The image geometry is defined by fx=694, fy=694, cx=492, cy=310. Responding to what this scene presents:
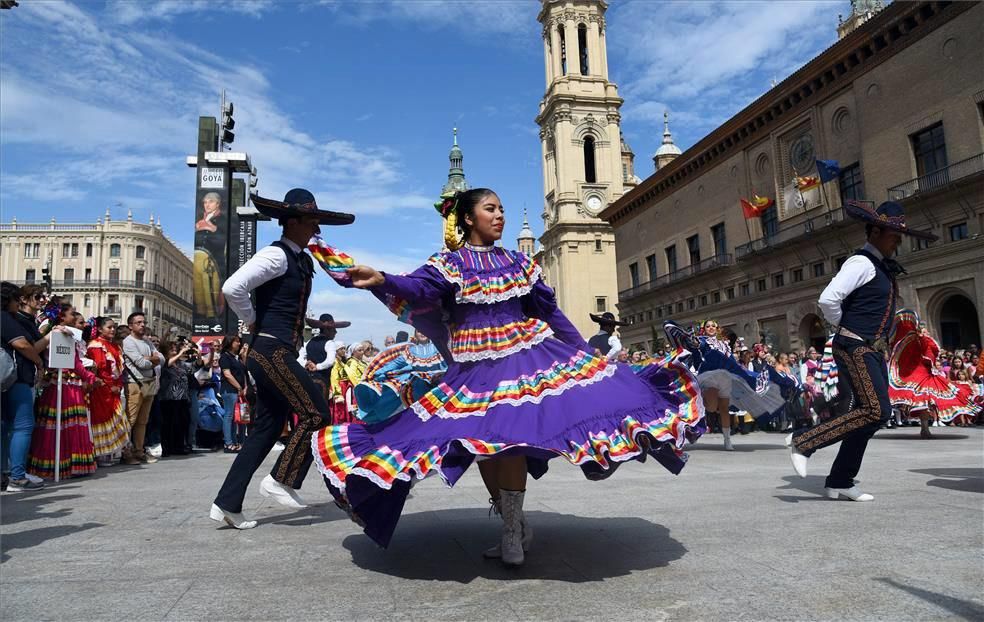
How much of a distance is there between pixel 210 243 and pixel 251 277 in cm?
2318

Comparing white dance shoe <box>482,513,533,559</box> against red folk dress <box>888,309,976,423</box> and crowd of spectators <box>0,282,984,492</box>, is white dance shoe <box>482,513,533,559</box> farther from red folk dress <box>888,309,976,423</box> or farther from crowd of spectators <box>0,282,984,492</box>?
red folk dress <box>888,309,976,423</box>

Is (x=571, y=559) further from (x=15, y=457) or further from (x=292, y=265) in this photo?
(x=15, y=457)

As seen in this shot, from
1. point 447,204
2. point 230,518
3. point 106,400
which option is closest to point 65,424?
point 106,400

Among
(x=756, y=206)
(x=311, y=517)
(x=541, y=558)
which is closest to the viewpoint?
(x=541, y=558)

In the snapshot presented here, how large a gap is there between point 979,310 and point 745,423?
14242 millimetres

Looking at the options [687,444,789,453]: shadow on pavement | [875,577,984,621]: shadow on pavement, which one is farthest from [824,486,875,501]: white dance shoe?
[687,444,789,453]: shadow on pavement

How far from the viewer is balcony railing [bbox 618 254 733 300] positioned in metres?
40.1

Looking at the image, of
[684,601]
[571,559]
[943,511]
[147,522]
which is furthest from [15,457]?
[943,511]

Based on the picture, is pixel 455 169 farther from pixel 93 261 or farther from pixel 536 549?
pixel 536 549

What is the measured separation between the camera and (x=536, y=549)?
3621 millimetres

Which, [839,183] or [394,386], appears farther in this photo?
[839,183]

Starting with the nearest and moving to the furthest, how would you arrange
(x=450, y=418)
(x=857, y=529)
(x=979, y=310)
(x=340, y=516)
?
(x=450, y=418) < (x=857, y=529) < (x=340, y=516) < (x=979, y=310)

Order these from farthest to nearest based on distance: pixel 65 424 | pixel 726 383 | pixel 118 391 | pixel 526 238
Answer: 1. pixel 526 238
2. pixel 726 383
3. pixel 118 391
4. pixel 65 424

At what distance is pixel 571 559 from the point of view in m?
3.38
